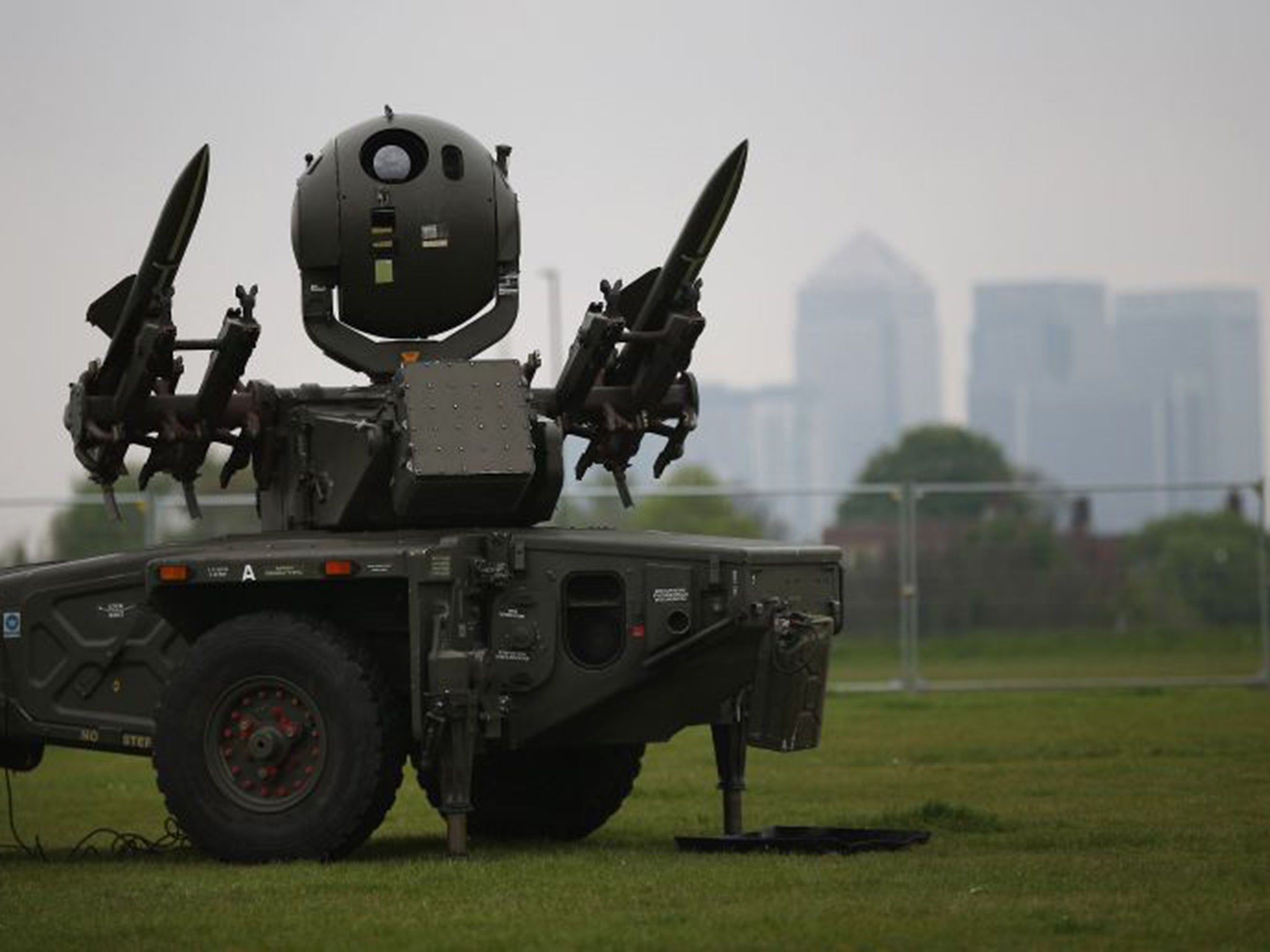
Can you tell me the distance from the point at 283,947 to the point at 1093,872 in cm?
406

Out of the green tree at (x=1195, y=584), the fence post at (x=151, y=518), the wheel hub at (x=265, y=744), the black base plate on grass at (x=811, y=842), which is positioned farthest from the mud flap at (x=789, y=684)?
the green tree at (x=1195, y=584)

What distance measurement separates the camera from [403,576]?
15.6m

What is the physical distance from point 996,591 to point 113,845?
15.5 m

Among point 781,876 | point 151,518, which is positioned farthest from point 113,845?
point 151,518

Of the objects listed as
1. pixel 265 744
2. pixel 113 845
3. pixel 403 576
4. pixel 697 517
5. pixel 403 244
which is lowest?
pixel 113 845

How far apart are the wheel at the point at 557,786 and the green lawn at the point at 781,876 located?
21 centimetres

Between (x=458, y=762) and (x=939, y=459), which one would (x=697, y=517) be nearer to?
(x=458, y=762)

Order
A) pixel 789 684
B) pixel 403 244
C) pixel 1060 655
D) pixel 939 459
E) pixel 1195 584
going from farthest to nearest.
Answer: pixel 939 459
pixel 1195 584
pixel 1060 655
pixel 403 244
pixel 789 684

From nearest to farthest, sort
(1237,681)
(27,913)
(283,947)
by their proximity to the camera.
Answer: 1. (283,947)
2. (27,913)
3. (1237,681)

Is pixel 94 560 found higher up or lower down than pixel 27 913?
higher up

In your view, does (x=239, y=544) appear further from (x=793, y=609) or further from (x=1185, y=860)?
(x=1185, y=860)

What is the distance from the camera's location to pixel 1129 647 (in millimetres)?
32000

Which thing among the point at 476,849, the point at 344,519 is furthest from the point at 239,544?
the point at 476,849

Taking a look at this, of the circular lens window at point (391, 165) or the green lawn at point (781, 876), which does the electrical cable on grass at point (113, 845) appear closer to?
the green lawn at point (781, 876)
